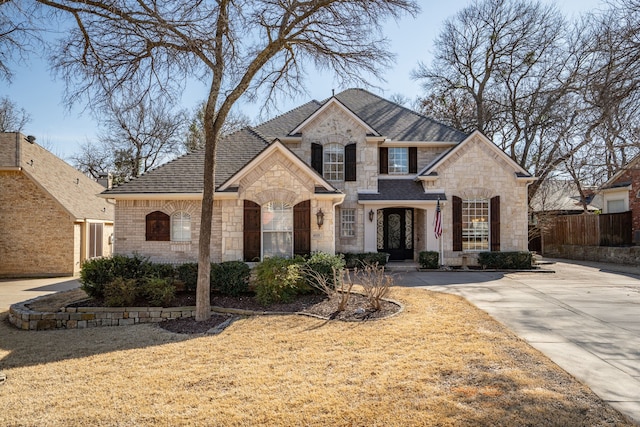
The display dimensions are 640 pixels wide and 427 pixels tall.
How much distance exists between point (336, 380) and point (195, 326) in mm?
4811

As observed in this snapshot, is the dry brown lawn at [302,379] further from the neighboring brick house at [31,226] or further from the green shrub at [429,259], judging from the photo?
the neighboring brick house at [31,226]

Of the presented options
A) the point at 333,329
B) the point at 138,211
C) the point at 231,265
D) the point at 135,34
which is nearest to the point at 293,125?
the point at 138,211

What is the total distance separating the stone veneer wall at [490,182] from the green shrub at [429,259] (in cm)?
207

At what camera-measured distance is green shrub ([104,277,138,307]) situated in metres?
9.80

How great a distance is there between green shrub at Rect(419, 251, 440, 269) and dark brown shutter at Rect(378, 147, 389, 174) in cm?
454

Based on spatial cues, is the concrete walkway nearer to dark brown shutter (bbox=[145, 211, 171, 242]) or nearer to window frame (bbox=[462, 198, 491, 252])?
dark brown shutter (bbox=[145, 211, 171, 242])

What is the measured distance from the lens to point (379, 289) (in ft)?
29.7

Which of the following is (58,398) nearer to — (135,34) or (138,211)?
(135,34)

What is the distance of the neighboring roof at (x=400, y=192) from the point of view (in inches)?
659

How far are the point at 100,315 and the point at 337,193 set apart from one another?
25.6 ft

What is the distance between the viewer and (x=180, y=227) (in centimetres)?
1444

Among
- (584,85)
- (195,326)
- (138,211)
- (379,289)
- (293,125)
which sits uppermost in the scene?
(293,125)

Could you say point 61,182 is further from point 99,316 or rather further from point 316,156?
point 316,156

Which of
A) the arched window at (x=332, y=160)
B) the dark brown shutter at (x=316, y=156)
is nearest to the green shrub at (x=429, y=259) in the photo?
the arched window at (x=332, y=160)
